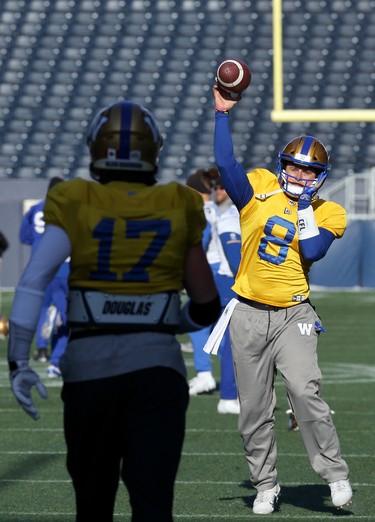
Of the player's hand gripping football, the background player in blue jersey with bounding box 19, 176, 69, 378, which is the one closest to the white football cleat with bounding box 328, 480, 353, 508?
the player's hand gripping football

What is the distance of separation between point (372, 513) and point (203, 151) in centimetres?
2715

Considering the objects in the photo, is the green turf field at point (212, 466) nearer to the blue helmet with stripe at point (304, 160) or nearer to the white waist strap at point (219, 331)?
the white waist strap at point (219, 331)

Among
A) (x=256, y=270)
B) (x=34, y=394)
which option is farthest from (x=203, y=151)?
(x=256, y=270)

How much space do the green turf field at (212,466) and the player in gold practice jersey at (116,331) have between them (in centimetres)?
204

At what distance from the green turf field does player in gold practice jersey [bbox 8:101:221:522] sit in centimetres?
204

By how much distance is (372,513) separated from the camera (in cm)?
598

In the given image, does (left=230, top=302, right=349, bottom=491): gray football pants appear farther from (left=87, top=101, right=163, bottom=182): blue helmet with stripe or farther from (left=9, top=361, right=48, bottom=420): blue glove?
(left=9, top=361, right=48, bottom=420): blue glove

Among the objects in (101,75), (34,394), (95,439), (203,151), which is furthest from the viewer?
(101,75)

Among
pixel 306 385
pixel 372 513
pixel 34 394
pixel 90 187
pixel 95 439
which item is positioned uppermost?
pixel 90 187

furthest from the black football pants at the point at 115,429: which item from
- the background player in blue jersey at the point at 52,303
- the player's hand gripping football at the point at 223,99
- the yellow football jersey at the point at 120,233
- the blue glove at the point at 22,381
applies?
the background player in blue jersey at the point at 52,303

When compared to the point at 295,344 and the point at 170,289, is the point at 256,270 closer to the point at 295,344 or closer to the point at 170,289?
the point at 295,344

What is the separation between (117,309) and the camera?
387 centimetres

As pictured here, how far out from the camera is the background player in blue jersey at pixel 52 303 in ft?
38.8

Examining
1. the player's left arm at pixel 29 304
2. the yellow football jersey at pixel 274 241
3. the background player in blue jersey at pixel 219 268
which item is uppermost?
the player's left arm at pixel 29 304
